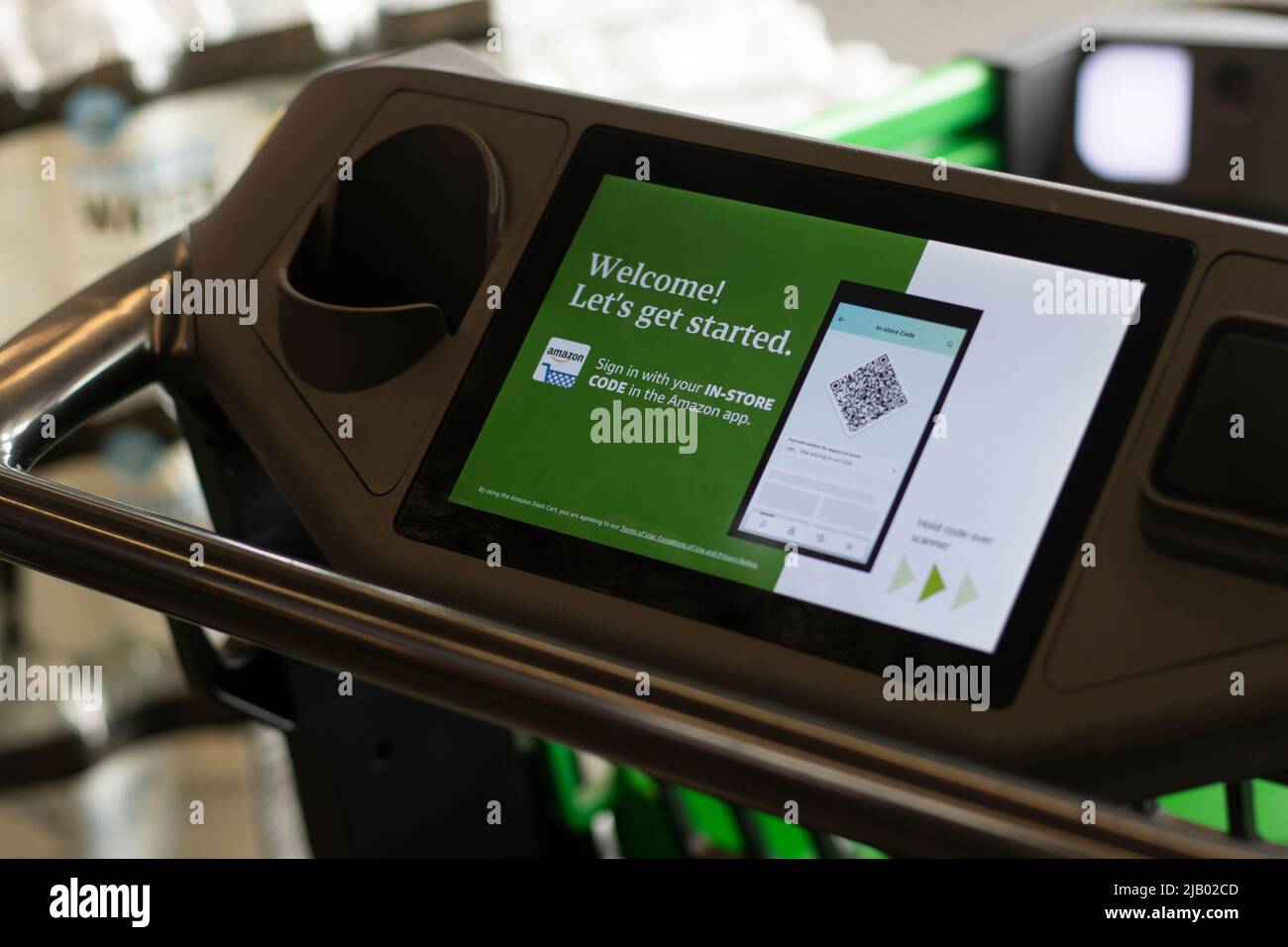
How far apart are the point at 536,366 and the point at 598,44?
270cm

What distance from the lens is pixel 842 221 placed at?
2.71 feet

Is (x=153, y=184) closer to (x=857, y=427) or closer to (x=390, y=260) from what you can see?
(x=390, y=260)

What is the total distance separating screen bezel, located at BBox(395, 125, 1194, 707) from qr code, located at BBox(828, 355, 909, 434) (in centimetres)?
9

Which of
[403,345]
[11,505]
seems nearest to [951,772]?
[403,345]

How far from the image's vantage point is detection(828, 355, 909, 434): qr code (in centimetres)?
77

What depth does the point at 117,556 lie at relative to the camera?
80 centimetres

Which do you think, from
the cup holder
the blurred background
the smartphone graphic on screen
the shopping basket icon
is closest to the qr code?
the smartphone graphic on screen

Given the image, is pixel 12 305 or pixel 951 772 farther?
pixel 12 305

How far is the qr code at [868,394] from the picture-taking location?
0.77m

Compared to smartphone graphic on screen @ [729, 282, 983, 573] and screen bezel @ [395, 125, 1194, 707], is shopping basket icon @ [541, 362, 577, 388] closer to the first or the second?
screen bezel @ [395, 125, 1194, 707]

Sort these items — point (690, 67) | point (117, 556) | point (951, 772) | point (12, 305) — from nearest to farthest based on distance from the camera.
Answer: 1. point (951, 772)
2. point (117, 556)
3. point (12, 305)
4. point (690, 67)

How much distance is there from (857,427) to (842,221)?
0.45ft

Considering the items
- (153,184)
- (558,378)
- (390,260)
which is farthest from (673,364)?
(153,184)
